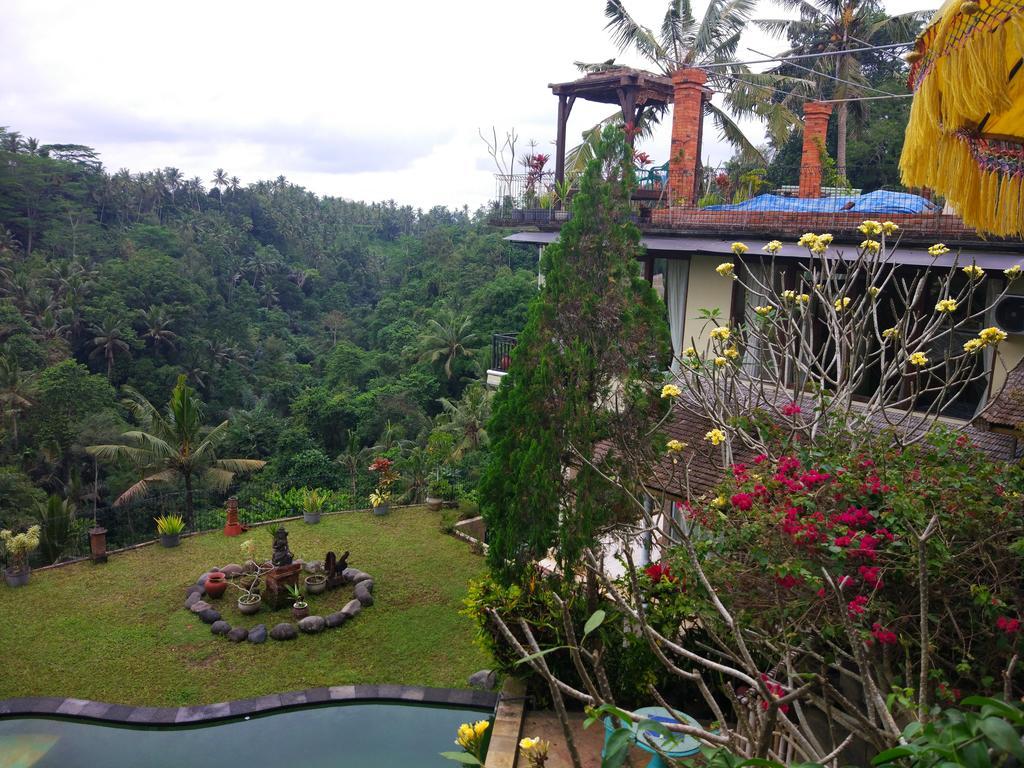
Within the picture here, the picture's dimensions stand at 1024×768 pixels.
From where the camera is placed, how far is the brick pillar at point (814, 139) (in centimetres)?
→ 1143

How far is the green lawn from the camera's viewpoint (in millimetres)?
8734

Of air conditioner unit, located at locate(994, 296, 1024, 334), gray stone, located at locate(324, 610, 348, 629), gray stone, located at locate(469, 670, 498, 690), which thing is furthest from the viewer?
gray stone, located at locate(324, 610, 348, 629)

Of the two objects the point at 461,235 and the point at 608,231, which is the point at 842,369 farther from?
the point at 461,235

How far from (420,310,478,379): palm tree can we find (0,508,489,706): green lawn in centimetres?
1910

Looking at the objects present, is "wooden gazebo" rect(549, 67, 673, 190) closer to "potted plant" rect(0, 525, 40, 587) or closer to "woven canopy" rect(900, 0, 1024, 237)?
"woven canopy" rect(900, 0, 1024, 237)

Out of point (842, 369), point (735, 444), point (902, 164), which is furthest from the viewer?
point (735, 444)

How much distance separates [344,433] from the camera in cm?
3158

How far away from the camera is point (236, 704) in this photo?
27.0ft

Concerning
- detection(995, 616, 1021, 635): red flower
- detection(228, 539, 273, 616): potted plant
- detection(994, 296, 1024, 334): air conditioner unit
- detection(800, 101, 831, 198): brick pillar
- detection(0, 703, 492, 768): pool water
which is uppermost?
detection(800, 101, 831, 198): brick pillar

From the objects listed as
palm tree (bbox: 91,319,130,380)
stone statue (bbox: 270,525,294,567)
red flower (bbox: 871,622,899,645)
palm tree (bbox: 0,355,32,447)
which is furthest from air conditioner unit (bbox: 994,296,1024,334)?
palm tree (bbox: 91,319,130,380)

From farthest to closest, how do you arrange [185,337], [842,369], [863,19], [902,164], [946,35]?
[185,337] < [863,19] < [842,369] < [902,164] < [946,35]

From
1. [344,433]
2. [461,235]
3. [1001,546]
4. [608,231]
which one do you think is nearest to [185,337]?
[344,433]

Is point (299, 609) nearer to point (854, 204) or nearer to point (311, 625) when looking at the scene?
point (311, 625)

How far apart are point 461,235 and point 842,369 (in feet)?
141
